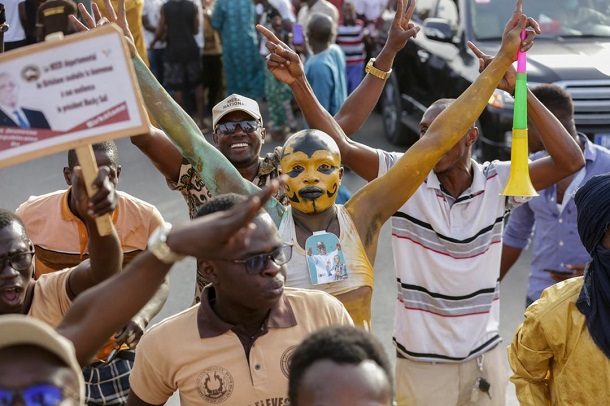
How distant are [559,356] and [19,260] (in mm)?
2067

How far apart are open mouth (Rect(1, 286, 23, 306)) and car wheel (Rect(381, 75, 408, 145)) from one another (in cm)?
842

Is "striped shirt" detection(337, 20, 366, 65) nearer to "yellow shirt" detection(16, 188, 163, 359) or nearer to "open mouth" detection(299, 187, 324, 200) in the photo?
"yellow shirt" detection(16, 188, 163, 359)

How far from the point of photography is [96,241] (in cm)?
324

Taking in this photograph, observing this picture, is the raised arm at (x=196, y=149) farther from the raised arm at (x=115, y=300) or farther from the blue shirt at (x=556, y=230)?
the blue shirt at (x=556, y=230)

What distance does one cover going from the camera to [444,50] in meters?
10.1

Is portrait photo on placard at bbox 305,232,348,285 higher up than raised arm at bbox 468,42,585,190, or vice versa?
raised arm at bbox 468,42,585,190

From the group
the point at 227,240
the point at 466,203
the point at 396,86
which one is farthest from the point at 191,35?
the point at 227,240

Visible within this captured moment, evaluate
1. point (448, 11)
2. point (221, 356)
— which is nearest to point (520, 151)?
point (221, 356)

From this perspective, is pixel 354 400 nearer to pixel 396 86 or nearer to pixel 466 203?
pixel 466 203

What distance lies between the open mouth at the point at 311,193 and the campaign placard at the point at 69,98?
118 cm

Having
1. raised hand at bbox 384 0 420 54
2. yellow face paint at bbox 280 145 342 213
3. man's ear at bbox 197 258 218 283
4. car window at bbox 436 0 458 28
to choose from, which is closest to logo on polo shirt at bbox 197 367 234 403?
man's ear at bbox 197 258 218 283

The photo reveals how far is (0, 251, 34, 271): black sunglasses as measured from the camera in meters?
3.69

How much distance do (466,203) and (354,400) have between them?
2.31 metres

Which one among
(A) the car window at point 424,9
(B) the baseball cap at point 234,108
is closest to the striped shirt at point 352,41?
(A) the car window at point 424,9
